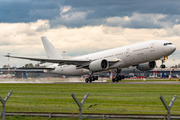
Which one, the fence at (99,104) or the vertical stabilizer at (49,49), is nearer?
the fence at (99,104)

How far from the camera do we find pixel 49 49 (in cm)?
6819

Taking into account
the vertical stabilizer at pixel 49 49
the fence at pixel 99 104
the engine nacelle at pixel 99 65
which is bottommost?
the fence at pixel 99 104

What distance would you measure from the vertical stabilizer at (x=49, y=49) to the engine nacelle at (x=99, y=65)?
59.2 feet

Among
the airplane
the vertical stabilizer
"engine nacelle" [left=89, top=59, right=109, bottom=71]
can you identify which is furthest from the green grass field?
the vertical stabilizer

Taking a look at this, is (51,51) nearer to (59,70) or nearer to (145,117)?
(59,70)

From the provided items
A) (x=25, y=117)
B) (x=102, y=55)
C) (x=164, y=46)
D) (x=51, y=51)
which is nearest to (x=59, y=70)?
(x=51, y=51)

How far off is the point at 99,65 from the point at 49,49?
22.1 m

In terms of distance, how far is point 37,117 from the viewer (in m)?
14.1

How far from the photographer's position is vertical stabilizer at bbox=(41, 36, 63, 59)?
67562 mm

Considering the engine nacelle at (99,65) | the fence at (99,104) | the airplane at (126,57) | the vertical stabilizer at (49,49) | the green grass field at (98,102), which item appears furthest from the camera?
the vertical stabilizer at (49,49)

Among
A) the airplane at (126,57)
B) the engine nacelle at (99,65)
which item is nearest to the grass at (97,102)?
the airplane at (126,57)

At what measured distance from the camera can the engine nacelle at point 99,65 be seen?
4969cm

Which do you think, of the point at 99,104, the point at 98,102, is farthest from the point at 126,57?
the point at 99,104

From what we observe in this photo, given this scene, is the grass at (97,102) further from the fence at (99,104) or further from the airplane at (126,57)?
the airplane at (126,57)
